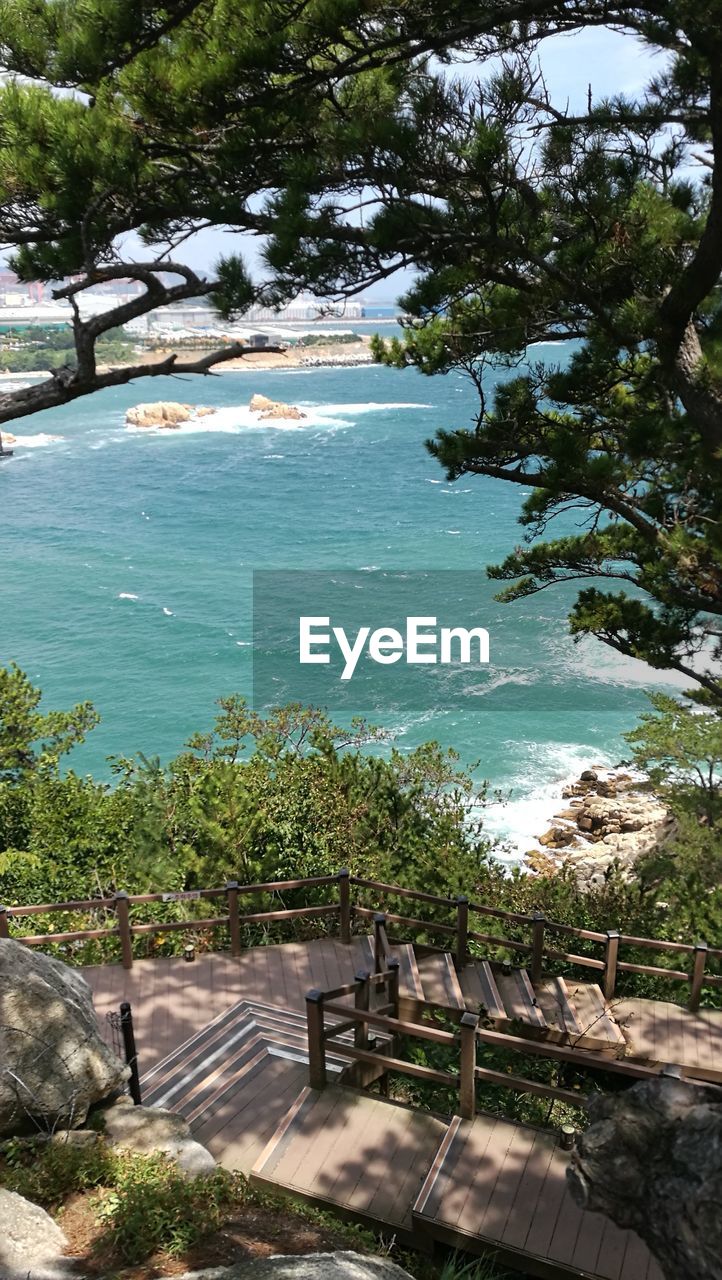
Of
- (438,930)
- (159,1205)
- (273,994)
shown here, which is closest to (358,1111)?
(159,1205)

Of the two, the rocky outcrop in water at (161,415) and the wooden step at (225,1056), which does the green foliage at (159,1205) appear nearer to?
the wooden step at (225,1056)

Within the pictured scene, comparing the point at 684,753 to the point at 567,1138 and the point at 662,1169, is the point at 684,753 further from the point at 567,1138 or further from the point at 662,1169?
the point at 662,1169

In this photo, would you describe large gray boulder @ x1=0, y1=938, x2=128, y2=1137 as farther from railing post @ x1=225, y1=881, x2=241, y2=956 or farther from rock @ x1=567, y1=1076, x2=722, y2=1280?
rock @ x1=567, y1=1076, x2=722, y2=1280

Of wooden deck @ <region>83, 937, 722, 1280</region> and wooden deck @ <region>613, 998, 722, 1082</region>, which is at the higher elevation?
wooden deck @ <region>83, 937, 722, 1280</region>

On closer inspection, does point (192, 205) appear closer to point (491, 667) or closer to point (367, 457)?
point (491, 667)

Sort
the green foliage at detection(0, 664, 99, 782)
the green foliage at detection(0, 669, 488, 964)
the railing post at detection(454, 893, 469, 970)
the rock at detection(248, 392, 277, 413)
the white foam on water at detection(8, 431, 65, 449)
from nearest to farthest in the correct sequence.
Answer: the railing post at detection(454, 893, 469, 970) < the green foliage at detection(0, 669, 488, 964) < the green foliage at detection(0, 664, 99, 782) < the white foam on water at detection(8, 431, 65, 449) < the rock at detection(248, 392, 277, 413)

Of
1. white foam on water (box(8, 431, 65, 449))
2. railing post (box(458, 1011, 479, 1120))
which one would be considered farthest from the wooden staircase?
white foam on water (box(8, 431, 65, 449))

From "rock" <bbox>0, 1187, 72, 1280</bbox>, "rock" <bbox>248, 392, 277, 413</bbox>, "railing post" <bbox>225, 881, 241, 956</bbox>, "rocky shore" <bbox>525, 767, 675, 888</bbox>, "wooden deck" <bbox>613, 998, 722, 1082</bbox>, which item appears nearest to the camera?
"rock" <bbox>0, 1187, 72, 1280</bbox>
